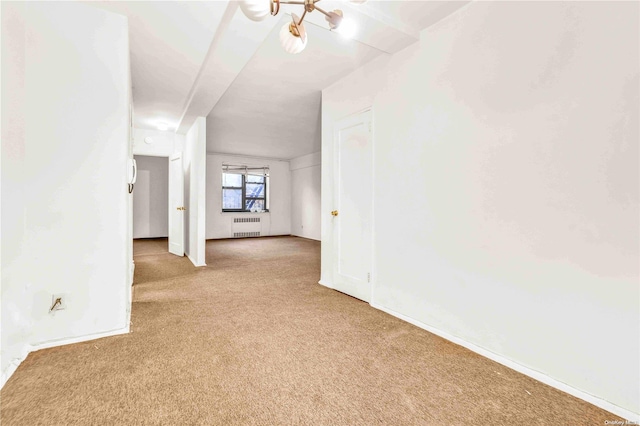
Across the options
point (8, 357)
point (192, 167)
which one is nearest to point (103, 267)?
point (8, 357)

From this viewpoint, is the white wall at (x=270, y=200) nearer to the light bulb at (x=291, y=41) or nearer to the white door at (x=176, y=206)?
the white door at (x=176, y=206)

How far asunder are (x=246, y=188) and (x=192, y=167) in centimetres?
415

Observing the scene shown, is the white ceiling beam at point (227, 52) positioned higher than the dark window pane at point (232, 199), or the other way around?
the white ceiling beam at point (227, 52)

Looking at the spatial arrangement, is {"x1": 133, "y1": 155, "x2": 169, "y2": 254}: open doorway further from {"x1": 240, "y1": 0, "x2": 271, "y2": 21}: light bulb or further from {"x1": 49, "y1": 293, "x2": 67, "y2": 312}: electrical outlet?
{"x1": 240, "y1": 0, "x2": 271, "y2": 21}: light bulb

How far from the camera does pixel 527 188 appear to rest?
1.83m

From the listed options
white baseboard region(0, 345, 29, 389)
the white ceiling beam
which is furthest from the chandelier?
white baseboard region(0, 345, 29, 389)

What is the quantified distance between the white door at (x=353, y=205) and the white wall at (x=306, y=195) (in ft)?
16.6

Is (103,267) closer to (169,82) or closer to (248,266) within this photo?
(169,82)

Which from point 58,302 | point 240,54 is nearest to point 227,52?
point 240,54

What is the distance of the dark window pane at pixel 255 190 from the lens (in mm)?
9359

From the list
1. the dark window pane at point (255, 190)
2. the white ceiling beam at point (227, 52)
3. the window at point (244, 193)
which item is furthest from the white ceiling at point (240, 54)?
the dark window pane at point (255, 190)

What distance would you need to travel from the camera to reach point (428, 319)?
2.43 meters

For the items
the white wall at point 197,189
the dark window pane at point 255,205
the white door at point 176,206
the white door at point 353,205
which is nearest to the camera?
the white door at point 353,205

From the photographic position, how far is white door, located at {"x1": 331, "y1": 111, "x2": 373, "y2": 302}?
10.1ft
